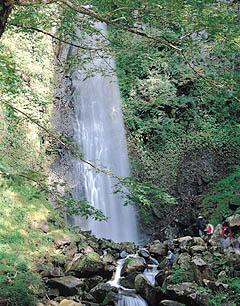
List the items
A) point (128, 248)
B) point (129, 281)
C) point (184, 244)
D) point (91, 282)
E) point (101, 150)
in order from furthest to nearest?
1. point (101, 150)
2. point (128, 248)
3. point (184, 244)
4. point (129, 281)
5. point (91, 282)

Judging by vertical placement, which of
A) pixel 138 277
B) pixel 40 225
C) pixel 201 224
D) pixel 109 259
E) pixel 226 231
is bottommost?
pixel 138 277

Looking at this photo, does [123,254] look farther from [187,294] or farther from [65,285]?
[187,294]

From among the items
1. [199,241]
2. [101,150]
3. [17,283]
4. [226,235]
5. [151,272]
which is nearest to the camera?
[17,283]

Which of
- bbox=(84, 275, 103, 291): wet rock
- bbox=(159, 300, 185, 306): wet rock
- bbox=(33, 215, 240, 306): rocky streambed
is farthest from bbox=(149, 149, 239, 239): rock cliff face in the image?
bbox=(159, 300, 185, 306): wet rock

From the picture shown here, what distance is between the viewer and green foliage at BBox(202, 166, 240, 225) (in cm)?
1004

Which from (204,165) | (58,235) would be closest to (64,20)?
(58,235)

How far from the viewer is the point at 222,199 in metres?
10.5

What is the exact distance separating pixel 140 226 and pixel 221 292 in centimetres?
609

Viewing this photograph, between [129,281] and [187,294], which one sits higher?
[129,281]

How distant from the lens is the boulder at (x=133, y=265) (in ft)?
24.6

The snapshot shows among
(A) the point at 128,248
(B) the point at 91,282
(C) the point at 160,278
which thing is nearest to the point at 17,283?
(B) the point at 91,282

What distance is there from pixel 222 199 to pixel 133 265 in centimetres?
390

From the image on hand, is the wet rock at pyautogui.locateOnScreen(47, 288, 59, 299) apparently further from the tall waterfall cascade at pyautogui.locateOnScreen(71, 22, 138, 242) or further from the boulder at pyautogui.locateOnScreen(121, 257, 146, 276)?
the tall waterfall cascade at pyautogui.locateOnScreen(71, 22, 138, 242)

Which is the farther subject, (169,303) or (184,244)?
(184,244)
